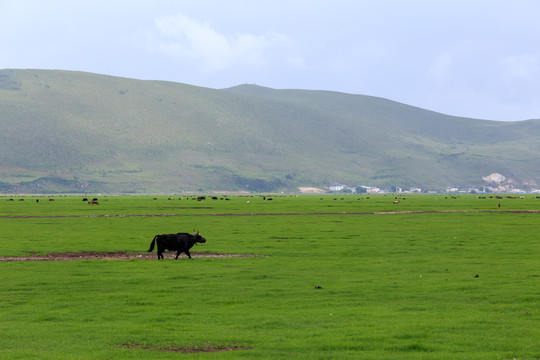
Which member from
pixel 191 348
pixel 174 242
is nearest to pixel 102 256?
pixel 174 242

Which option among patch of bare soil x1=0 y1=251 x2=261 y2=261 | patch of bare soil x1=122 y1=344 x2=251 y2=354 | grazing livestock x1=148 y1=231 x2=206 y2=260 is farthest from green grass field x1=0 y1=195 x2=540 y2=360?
patch of bare soil x1=0 y1=251 x2=261 y2=261

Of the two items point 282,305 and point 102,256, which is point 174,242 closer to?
point 102,256

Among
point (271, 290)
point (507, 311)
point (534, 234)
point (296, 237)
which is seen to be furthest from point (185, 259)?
point (534, 234)

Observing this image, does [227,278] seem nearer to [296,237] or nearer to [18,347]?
[18,347]

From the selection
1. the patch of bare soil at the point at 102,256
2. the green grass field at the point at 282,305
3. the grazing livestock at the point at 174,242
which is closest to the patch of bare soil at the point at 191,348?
the green grass field at the point at 282,305

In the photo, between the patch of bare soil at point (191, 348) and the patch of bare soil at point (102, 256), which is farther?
the patch of bare soil at point (102, 256)

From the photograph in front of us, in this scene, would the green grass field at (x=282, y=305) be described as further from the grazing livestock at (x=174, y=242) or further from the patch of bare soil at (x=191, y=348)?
the grazing livestock at (x=174, y=242)

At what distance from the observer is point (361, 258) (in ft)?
107

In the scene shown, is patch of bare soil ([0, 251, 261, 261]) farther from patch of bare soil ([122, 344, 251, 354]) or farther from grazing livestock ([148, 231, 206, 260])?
patch of bare soil ([122, 344, 251, 354])

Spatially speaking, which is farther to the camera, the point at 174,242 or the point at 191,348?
the point at 174,242

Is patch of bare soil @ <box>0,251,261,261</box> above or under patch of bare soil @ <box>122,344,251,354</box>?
above

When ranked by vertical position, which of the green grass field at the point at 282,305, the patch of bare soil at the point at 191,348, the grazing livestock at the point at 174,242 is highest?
the grazing livestock at the point at 174,242

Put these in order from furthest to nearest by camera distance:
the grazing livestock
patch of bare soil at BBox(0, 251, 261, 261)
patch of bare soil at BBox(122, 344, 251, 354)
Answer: patch of bare soil at BBox(0, 251, 261, 261) < the grazing livestock < patch of bare soil at BBox(122, 344, 251, 354)

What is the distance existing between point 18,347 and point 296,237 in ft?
106
